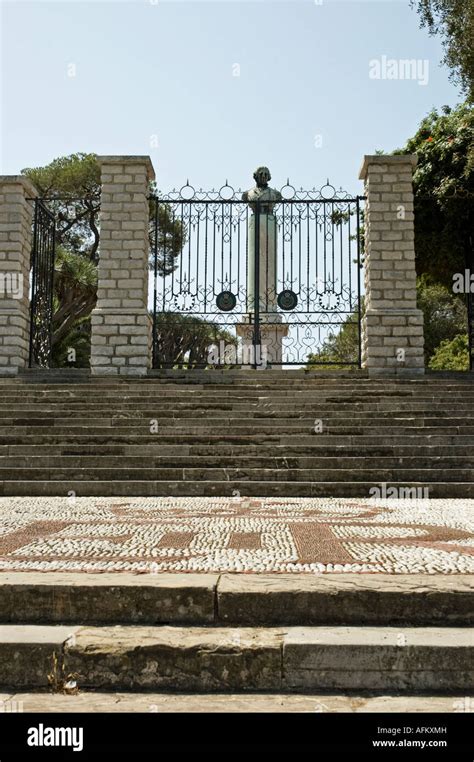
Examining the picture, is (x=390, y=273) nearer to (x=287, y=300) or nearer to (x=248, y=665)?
(x=287, y=300)

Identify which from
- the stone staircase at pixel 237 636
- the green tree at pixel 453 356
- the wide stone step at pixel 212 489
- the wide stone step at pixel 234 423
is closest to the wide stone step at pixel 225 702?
the stone staircase at pixel 237 636

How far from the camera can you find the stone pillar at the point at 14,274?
12734mm

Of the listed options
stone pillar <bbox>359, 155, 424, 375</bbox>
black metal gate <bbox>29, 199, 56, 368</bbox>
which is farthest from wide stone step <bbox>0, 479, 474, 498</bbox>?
black metal gate <bbox>29, 199, 56, 368</bbox>

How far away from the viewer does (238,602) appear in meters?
3.11

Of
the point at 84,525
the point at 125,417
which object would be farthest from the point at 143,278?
the point at 84,525

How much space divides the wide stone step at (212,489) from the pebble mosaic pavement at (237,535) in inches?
15.0

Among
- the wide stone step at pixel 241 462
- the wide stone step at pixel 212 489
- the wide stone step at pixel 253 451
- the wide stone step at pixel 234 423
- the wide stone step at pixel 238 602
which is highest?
the wide stone step at pixel 234 423

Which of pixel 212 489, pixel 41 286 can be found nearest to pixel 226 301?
pixel 41 286

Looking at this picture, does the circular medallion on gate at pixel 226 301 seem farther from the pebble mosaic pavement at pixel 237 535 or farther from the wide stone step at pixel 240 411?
the pebble mosaic pavement at pixel 237 535

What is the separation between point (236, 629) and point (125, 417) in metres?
6.31

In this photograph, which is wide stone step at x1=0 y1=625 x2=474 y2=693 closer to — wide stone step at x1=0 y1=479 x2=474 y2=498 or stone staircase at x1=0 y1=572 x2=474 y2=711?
stone staircase at x1=0 y1=572 x2=474 y2=711

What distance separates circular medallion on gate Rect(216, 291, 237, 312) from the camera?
45.8 ft

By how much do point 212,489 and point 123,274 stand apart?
22.9ft
